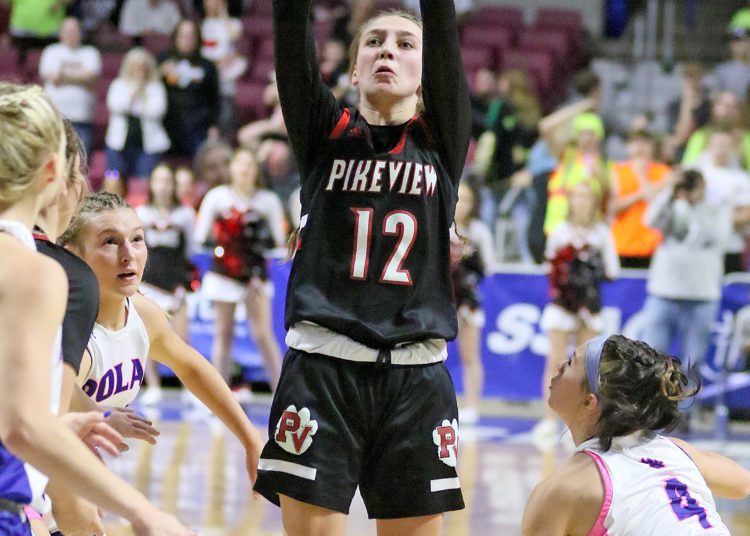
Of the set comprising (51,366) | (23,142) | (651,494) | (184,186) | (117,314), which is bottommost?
(184,186)

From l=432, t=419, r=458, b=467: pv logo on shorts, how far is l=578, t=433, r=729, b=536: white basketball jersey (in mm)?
308

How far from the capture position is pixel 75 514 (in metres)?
2.61

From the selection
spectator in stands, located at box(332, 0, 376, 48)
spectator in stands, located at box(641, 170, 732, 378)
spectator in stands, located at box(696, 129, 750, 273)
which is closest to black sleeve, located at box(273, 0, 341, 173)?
spectator in stands, located at box(641, 170, 732, 378)

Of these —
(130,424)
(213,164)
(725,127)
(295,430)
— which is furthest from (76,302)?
(725,127)

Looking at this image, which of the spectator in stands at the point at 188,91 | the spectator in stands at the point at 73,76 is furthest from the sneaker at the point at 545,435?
the spectator in stands at the point at 73,76

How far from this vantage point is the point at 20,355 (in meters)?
1.79

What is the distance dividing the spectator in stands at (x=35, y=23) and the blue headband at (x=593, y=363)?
1058cm

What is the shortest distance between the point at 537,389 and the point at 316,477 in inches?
257

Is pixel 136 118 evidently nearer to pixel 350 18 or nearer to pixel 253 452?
pixel 350 18

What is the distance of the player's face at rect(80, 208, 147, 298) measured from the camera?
129 inches

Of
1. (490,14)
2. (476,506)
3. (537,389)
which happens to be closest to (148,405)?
(537,389)

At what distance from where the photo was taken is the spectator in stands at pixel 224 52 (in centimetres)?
1173

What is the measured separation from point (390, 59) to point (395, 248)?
17.8 inches

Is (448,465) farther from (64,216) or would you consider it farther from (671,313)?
(671,313)
